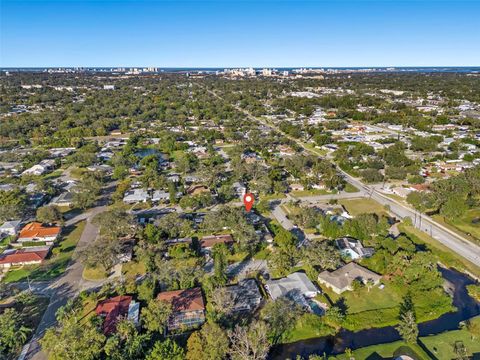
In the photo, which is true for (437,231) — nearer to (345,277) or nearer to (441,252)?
(441,252)

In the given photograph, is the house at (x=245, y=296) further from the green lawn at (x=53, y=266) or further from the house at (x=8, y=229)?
the house at (x=8, y=229)

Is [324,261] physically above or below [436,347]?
above

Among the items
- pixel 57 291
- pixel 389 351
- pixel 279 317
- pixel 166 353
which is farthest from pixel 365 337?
pixel 57 291

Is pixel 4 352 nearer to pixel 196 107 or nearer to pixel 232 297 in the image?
pixel 232 297

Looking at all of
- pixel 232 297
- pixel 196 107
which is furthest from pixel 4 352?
pixel 196 107

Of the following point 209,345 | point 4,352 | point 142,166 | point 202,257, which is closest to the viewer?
point 209,345

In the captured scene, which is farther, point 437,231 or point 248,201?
point 437,231
